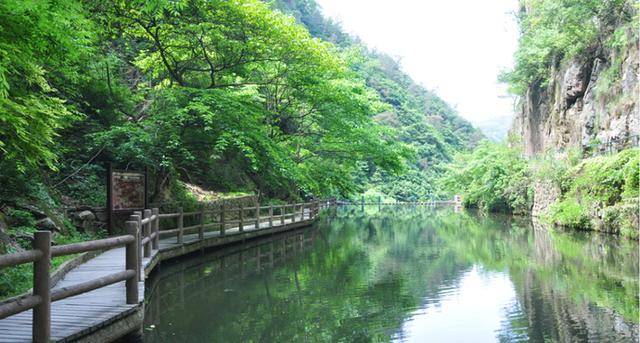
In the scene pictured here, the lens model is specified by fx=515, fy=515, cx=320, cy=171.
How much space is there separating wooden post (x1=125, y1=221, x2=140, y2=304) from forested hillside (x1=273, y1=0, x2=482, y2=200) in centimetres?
4347

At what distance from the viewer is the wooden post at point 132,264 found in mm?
6066

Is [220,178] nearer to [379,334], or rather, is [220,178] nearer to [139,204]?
[139,204]

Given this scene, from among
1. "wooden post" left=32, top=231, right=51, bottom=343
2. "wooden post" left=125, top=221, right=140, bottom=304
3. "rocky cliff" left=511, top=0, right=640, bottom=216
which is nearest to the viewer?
"wooden post" left=32, top=231, right=51, bottom=343

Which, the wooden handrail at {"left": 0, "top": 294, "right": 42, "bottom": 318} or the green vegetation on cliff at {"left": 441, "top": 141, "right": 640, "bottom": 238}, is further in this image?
the green vegetation on cliff at {"left": 441, "top": 141, "right": 640, "bottom": 238}

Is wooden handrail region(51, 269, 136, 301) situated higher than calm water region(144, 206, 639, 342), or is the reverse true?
wooden handrail region(51, 269, 136, 301)

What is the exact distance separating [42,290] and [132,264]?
167 cm

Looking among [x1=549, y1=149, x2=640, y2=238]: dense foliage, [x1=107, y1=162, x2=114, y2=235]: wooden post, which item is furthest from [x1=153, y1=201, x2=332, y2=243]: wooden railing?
[x1=549, y1=149, x2=640, y2=238]: dense foliage

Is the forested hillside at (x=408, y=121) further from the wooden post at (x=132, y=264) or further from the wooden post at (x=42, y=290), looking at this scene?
the wooden post at (x=42, y=290)

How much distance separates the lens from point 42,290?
4531 mm

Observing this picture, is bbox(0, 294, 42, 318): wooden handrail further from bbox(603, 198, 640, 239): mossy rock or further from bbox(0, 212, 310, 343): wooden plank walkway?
bbox(603, 198, 640, 239): mossy rock

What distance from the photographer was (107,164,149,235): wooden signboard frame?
11.9m

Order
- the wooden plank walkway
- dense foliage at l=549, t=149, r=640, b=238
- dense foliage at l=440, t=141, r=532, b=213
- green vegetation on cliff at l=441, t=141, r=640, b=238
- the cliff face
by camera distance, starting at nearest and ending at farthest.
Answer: the wooden plank walkway
dense foliage at l=549, t=149, r=640, b=238
green vegetation on cliff at l=441, t=141, r=640, b=238
the cliff face
dense foliage at l=440, t=141, r=532, b=213

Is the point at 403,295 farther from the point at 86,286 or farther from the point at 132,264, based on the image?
the point at 86,286

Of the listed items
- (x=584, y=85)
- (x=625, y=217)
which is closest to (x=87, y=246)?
(x=625, y=217)
